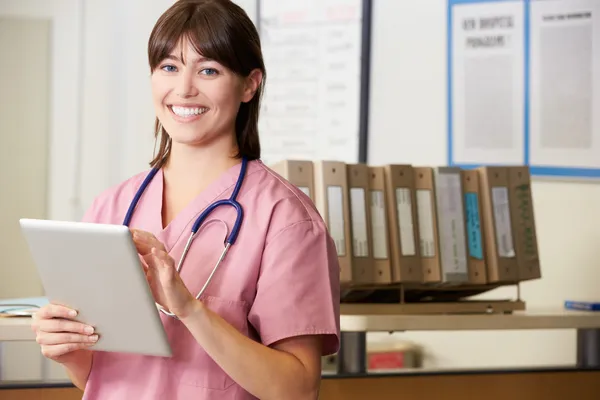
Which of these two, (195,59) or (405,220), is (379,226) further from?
(195,59)

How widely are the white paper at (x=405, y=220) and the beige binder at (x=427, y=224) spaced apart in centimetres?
3

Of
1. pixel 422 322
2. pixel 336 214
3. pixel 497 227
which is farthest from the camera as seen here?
pixel 497 227

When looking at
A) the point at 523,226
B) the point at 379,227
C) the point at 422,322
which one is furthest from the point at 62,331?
the point at 523,226

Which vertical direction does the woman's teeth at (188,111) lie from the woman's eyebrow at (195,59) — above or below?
below

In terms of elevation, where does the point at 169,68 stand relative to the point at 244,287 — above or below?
above

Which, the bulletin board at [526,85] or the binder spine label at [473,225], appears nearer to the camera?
the binder spine label at [473,225]

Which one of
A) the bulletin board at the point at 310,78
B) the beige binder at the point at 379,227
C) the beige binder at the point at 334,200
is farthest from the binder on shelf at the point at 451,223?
the bulletin board at the point at 310,78

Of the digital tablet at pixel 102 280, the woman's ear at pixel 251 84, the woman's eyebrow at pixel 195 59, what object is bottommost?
the digital tablet at pixel 102 280

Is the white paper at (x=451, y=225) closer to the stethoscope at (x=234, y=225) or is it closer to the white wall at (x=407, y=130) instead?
the white wall at (x=407, y=130)

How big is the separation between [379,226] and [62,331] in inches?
44.8

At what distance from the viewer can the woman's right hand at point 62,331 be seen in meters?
1.11

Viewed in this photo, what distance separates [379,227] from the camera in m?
2.14

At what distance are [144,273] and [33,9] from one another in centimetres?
273

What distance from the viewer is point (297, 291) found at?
3.76 ft
